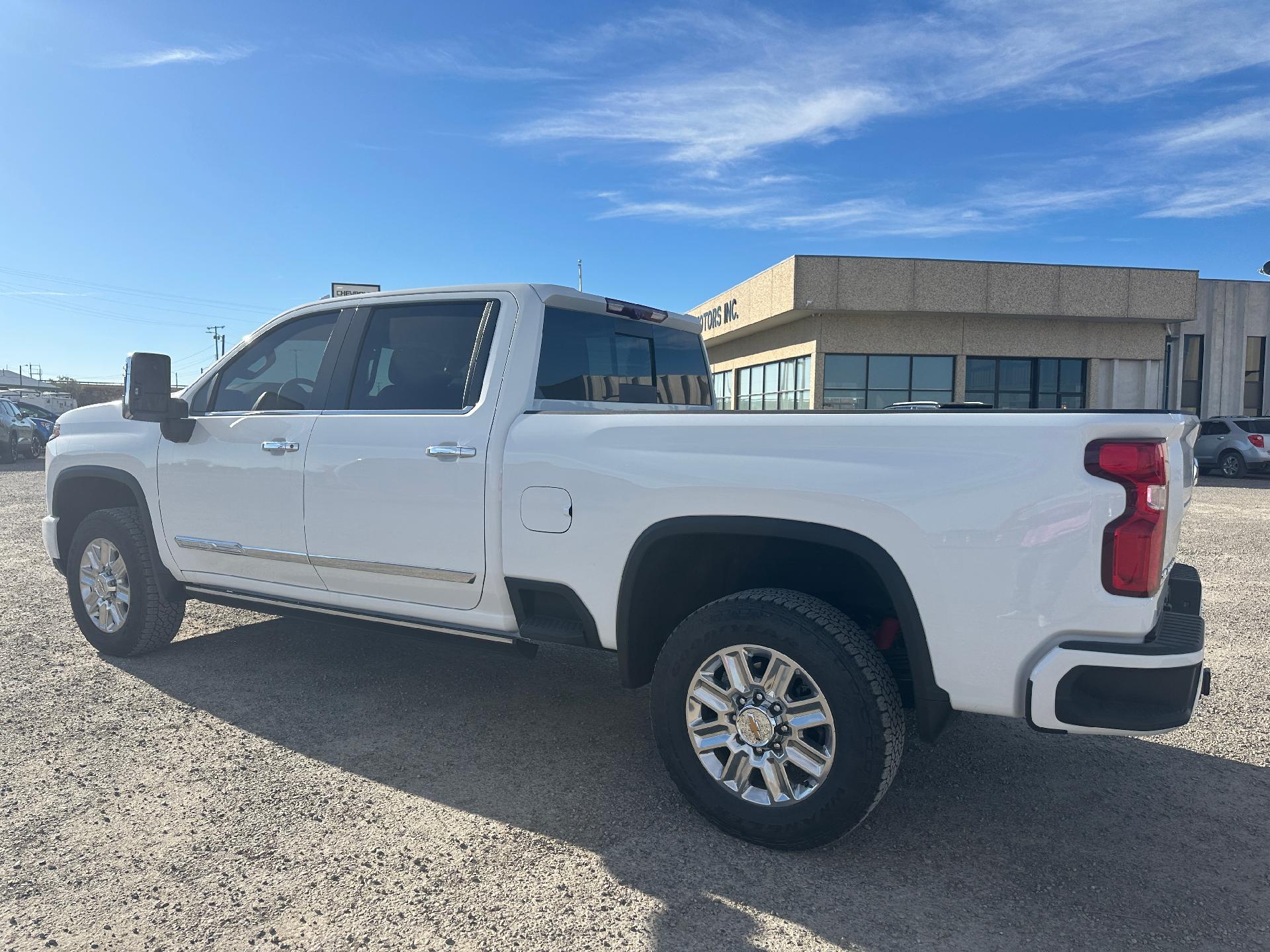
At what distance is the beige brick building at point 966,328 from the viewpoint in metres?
25.6

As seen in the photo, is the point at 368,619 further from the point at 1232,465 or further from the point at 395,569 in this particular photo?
the point at 1232,465

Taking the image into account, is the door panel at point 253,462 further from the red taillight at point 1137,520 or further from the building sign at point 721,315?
the building sign at point 721,315

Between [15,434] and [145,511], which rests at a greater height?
[15,434]

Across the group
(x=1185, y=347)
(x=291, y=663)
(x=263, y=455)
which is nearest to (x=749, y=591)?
(x=263, y=455)

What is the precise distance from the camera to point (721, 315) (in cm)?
3247

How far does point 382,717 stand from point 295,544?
3.07ft

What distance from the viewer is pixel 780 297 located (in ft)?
86.1

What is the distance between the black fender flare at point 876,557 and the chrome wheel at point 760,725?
1.02 feet

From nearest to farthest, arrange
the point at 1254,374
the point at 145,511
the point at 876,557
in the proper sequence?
the point at 876,557 < the point at 145,511 < the point at 1254,374

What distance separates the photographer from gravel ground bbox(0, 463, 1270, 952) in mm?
2469

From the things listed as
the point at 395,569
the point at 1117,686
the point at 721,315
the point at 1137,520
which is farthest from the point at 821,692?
the point at 721,315

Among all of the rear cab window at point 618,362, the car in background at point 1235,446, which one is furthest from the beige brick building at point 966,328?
the rear cab window at point 618,362

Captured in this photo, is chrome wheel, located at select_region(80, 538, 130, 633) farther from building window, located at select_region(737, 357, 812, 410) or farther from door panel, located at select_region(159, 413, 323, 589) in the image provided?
building window, located at select_region(737, 357, 812, 410)

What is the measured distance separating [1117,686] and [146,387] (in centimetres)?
434
